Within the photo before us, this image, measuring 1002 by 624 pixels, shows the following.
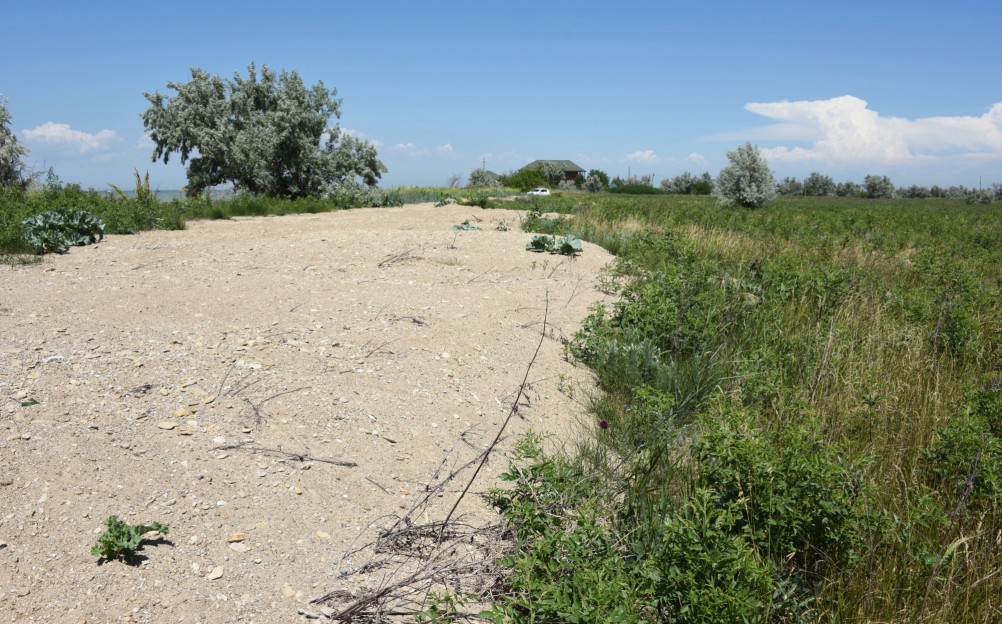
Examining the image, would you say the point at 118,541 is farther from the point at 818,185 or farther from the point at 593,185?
the point at 818,185

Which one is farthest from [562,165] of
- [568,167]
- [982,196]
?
[982,196]

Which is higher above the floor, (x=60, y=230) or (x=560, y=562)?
(x=60, y=230)

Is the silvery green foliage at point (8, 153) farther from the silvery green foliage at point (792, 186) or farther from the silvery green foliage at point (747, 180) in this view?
the silvery green foliage at point (792, 186)

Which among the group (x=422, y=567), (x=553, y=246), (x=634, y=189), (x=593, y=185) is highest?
(x=593, y=185)

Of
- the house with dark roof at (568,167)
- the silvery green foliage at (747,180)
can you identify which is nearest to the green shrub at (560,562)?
the silvery green foliage at (747,180)

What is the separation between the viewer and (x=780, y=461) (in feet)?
8.38

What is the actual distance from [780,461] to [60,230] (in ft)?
26.7

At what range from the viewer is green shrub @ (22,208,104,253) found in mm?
7008

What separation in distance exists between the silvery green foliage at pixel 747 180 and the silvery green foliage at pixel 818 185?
42.3m

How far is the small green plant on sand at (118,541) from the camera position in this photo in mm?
2336

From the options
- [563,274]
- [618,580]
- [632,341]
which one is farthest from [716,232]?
[618,580]

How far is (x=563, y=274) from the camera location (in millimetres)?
7074

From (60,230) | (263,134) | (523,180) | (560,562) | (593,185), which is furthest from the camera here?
(593,185)

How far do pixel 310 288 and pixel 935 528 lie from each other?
4.63 metres
